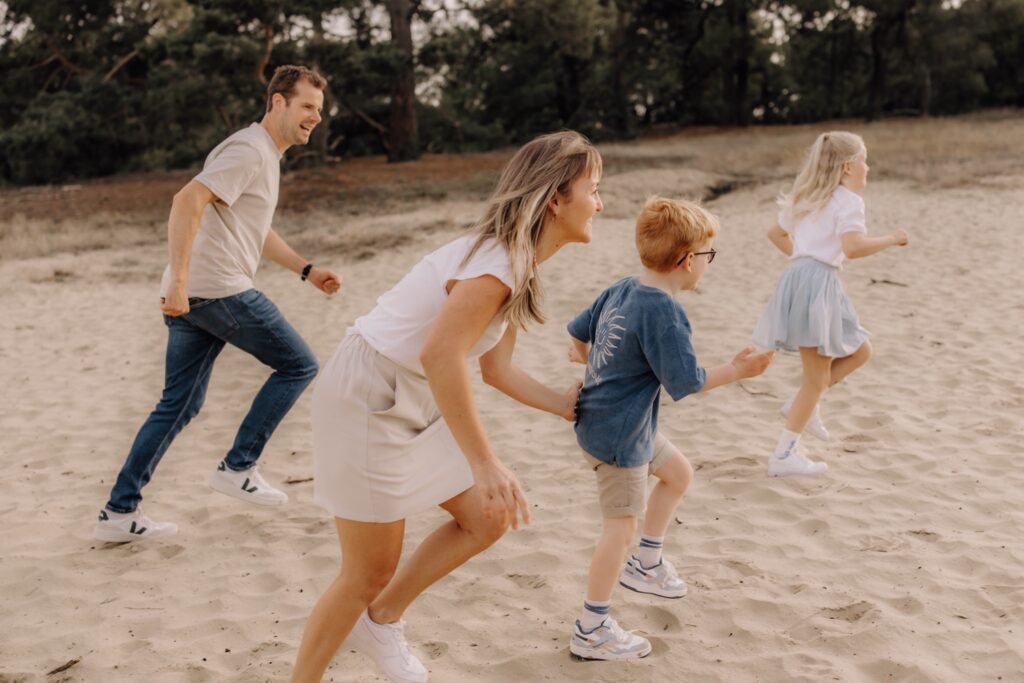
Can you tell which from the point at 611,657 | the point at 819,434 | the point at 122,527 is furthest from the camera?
the point at 819,434

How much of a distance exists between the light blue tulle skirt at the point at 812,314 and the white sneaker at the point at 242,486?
8.34 ft

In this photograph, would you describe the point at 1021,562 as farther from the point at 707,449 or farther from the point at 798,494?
the point at 707,449

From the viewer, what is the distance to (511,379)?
285 centimetres

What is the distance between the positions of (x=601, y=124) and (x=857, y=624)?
102 ft

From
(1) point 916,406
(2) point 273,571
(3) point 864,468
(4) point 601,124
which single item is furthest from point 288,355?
(4) point 601,124

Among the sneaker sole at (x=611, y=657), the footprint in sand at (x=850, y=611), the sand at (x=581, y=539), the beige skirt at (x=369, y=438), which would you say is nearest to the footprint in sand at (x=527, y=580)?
the sand at (x=581, y=539)

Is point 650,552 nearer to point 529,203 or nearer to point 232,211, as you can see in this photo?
point 529,203

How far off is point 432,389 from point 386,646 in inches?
35.9

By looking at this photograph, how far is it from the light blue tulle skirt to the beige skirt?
106 inches

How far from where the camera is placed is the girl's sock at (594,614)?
124 inches

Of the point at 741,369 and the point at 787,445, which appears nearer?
the point at 741,369

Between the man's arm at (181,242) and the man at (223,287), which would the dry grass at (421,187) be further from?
the man's arm at (181,242)

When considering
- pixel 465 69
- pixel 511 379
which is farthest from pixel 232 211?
pixel 465 69

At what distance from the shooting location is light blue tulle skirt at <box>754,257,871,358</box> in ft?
15.3
